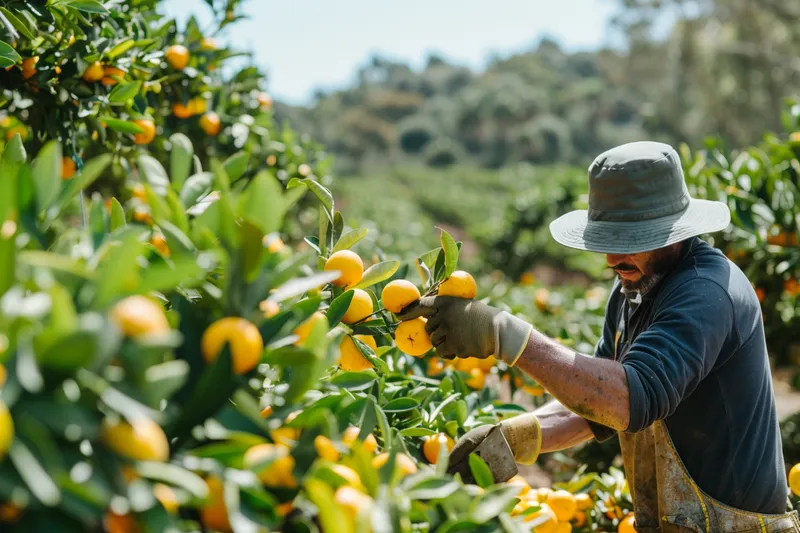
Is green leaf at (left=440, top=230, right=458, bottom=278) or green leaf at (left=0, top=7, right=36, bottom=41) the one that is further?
green leaf at (left=0, top=7, right=36, bottom=41)

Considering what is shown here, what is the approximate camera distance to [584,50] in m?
71.7

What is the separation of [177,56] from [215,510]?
1.81 m

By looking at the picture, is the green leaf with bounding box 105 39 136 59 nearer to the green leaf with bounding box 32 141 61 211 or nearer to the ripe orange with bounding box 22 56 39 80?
the ripe orange with bounding box 22 56 39 80

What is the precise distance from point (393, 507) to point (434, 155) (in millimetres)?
32958

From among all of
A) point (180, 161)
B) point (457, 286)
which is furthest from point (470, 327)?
point (180, 161)

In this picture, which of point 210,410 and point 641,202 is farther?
point 641,202

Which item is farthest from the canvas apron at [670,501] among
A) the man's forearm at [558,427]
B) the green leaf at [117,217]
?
the green leaf at [117,217]

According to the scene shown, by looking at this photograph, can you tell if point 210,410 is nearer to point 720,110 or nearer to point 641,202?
point 641,202

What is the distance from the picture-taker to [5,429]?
59 cm

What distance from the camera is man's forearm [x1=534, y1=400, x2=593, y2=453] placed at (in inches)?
69.9

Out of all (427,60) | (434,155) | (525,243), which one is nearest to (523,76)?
(427,60)

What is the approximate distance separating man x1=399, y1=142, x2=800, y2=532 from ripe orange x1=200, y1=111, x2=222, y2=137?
1.47 meters

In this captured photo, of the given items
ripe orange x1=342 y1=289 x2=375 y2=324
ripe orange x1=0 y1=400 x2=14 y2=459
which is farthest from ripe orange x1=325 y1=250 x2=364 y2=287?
ripe orange x1=0 y1=400 x2=14 y2=459

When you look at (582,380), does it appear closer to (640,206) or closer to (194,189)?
(640,206)
